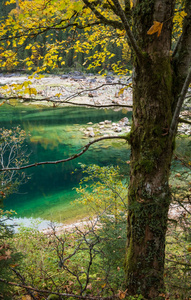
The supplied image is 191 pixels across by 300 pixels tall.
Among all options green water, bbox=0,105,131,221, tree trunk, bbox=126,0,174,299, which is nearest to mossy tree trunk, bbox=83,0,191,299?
tree trunk, bbox=126,0,174,299

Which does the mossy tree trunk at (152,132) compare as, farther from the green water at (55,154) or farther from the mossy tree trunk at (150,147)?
the green water at (55,154)

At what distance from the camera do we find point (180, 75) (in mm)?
1915

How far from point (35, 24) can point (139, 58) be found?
65.5 inches

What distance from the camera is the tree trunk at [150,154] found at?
5.98 feet

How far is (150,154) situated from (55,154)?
1193 centimetres

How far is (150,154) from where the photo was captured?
6.37 feet

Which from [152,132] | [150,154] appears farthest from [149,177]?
[152,132]

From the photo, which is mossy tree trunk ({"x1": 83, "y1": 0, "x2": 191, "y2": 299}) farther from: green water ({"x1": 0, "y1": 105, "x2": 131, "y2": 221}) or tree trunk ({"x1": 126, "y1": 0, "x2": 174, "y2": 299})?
green water ({"x1": 0, "y1": 105, "x2": 131, "y2": 221})

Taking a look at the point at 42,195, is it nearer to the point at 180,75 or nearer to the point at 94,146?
the point at 94,146

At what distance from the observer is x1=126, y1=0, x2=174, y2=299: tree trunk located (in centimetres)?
182

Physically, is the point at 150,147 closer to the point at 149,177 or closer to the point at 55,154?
the point at 149,177

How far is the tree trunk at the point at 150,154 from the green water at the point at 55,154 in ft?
2.67

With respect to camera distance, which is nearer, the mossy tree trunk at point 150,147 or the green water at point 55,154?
the mossy tree trunk at point 150,147

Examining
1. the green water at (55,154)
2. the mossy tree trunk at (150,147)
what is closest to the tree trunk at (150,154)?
the mossy tree trunk at (150,147)
